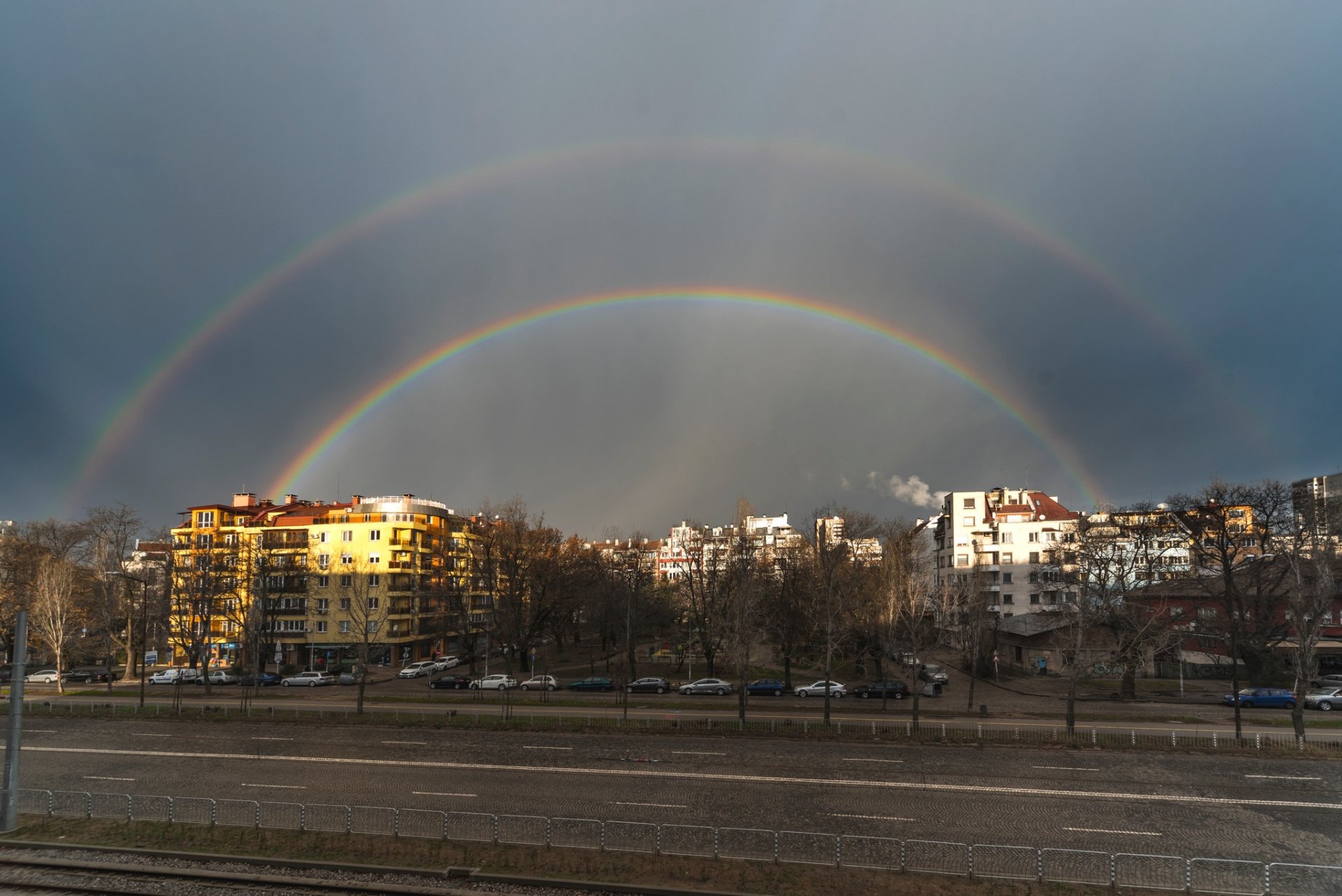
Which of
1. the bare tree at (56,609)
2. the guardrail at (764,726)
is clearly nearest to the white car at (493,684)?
the guardrail at (764,726)

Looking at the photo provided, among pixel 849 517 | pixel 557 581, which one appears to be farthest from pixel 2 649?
pixel 849 517

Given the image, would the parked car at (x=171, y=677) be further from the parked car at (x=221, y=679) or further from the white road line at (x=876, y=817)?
the white road line at (x=876, y=817)

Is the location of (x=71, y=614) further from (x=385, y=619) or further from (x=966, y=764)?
(x=966, y=764)

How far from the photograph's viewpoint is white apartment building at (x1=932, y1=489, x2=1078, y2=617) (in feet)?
269

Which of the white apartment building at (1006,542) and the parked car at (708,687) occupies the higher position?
the white apartment building at (1006,542)

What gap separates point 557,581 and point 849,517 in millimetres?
28006

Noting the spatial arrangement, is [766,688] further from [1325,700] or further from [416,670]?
[416,670]

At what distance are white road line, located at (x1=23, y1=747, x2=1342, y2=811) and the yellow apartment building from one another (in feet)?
107

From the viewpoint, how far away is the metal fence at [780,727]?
1212 inches

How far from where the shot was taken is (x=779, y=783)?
81.6 feet

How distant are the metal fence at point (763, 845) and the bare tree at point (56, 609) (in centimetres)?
4536

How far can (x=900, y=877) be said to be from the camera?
52.7ft

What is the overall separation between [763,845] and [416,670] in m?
52.5

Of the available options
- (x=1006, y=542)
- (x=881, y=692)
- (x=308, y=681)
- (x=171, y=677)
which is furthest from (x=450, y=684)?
(x=1006, y=542)
